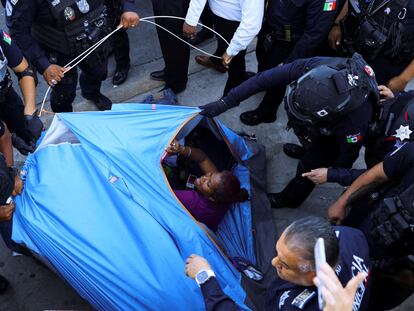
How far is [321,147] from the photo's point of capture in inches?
92.8

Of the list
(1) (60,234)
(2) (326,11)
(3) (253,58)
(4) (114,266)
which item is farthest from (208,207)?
(3) (253,58)

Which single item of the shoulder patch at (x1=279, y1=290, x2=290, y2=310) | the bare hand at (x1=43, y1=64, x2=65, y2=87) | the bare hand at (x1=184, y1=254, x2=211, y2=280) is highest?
the bare hand at (x1=43, y1=64, x2=65, y2=87)

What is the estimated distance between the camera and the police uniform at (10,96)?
2350 mm

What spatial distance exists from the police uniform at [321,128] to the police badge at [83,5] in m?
1.09

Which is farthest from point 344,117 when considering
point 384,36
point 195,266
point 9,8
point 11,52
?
point 9,8

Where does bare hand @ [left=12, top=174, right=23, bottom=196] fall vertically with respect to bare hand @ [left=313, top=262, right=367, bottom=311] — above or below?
below

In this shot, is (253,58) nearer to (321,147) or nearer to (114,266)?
(321,147)

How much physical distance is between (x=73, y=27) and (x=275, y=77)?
1346 millimetres

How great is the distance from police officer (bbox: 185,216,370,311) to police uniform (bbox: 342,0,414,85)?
4.20 feet

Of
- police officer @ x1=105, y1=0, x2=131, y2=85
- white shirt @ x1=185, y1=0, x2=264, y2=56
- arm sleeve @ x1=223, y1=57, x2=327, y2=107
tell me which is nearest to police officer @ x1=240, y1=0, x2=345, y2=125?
white shirt @ x1=185, y1=0, x2=264, y2=56

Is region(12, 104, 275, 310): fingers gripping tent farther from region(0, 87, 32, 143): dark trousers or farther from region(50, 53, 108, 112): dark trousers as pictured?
region(50, 53, 108, 112): dark trousers

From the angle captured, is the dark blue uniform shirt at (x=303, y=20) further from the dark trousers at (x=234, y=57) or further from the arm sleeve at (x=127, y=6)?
the arm sleeve at (x=127, y=6)

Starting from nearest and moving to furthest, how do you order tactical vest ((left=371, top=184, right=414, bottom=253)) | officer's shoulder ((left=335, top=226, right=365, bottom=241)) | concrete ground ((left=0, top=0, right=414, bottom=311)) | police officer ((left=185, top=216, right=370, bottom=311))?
police officer ((left=185, top=216, right=370, bottom=311))
officer's shoulder ((left=335, top=226, right=365, bottom=241))
tactical vest ((left=371, top=184, right=414, bottom=253))
concrete ground ((left=0, top=0, right=414, bottom=311))

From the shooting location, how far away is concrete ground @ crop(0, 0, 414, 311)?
2.53 metres
